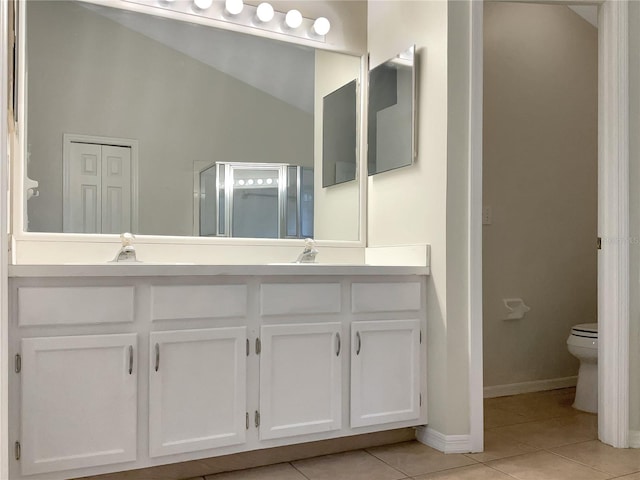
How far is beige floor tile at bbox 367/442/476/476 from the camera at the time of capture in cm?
222

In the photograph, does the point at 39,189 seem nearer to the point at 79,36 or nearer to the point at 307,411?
the point at 79,36

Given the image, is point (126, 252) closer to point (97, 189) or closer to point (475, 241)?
point (97, 189)

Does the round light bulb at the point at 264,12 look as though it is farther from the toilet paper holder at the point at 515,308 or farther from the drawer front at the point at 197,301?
the toilet paper holder at the point at 515,308

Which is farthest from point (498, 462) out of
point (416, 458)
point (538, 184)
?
point (538, 184)

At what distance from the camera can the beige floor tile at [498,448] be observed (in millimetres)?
2355

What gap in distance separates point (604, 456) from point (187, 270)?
1.85 meters

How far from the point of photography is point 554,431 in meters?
2.73

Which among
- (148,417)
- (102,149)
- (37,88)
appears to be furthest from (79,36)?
(148,417)

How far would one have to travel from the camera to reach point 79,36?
7.77 feet

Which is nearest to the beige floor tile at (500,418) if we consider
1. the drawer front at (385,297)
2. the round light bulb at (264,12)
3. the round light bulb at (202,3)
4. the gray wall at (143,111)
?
the drawer front at (385,297)

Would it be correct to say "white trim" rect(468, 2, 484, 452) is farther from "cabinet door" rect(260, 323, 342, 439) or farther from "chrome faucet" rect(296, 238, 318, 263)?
"chrome faucet" rect(296, 238, 318, 263)

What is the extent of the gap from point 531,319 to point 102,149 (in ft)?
8.53

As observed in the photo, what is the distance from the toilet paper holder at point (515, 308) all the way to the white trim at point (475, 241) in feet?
3.46

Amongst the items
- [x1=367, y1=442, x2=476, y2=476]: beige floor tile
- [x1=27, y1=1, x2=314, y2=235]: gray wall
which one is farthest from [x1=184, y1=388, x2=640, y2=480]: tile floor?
[x1=27, y1=1, x2=314, y2=235]: gray wall
